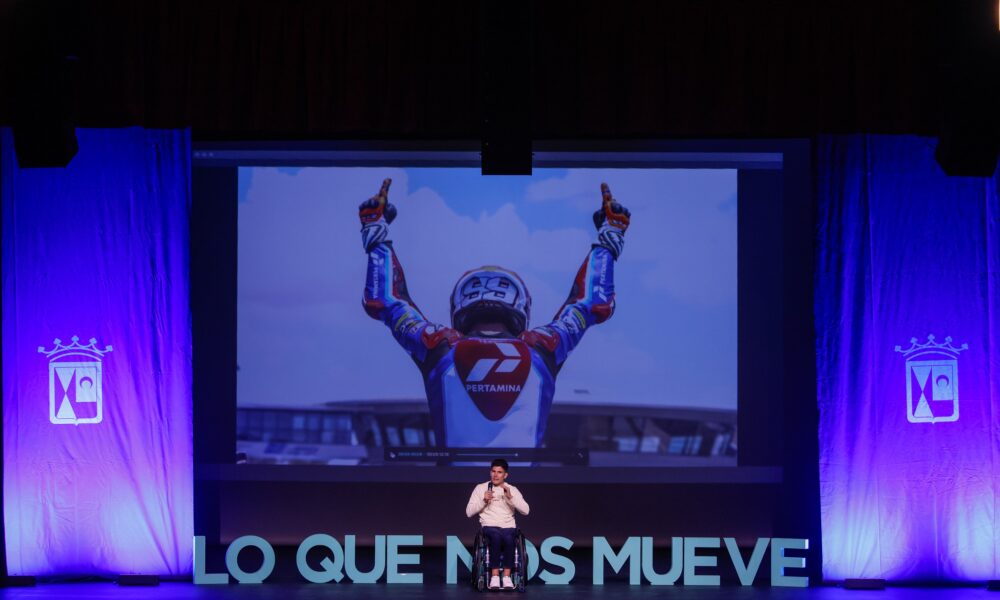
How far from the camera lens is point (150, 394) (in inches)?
288

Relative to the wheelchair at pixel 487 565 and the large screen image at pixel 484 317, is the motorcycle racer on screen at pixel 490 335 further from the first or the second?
the wheelchair at pixel 487 565

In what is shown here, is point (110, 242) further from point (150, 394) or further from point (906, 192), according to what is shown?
point (906, 192)

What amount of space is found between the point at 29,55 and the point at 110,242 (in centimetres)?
130

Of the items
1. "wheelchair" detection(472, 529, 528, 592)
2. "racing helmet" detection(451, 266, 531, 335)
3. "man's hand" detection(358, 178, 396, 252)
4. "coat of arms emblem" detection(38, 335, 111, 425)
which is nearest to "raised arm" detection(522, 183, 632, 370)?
"racing helmet" detection(451, 266, 531, 335)

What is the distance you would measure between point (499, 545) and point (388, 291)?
2273 millimetres

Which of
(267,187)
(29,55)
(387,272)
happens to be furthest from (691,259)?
(29,55)

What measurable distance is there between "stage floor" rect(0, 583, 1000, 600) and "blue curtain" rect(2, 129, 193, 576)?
0.89ft

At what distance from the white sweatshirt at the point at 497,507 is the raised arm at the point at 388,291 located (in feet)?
4.96

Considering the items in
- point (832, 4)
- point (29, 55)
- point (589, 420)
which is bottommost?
point (589, 420)

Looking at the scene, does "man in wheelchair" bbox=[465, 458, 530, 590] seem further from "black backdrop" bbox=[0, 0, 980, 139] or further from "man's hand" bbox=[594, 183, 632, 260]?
"black backdrop" bbox=[0, 0, 980, 139]


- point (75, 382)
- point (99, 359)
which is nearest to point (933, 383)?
point (99, 359)

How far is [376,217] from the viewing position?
8.36 meters

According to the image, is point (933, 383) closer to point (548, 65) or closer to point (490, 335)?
point (490, 335)

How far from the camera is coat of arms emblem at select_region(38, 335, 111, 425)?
7305mm
